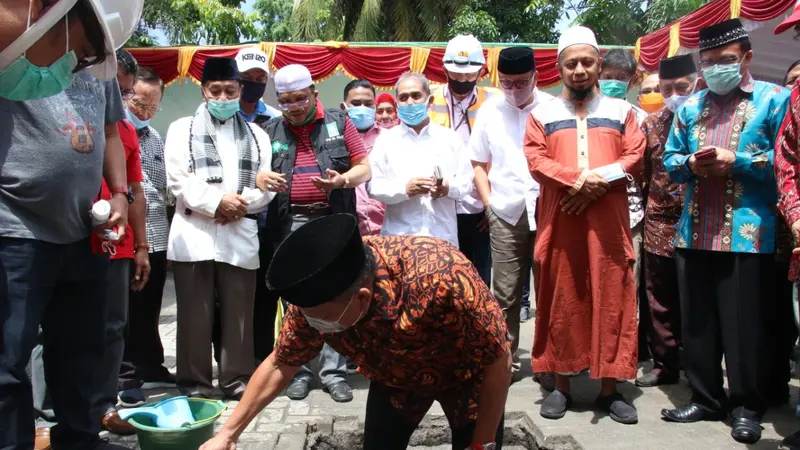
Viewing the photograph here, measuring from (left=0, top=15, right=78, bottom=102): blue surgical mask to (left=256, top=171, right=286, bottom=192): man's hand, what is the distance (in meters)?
1.93

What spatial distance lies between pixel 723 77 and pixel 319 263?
2692mm

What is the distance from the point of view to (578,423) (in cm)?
374

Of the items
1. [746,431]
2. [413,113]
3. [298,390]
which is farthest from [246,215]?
[746,431]

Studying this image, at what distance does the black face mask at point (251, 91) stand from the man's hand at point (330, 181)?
1448mm

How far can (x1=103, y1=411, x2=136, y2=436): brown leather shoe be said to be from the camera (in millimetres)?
3529

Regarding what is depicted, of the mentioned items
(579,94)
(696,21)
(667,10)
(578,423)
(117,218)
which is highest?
(667,10)

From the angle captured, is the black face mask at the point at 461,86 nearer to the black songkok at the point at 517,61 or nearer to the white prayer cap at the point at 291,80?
the black songkok at the point at 517,61

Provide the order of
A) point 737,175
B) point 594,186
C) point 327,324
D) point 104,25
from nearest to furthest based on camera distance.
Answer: point 104,25 → point 327,324 → point 737,175 → point 594,186

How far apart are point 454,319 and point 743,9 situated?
314 inches

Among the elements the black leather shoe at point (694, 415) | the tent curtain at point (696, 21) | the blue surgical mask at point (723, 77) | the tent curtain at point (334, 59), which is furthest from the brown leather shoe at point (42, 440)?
the tent curtain at point (334, 59)

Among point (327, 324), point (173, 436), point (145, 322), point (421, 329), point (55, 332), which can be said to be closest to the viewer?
point (327, 324)

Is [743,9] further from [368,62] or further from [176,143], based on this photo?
[176,143]

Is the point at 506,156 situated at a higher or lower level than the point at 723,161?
higher

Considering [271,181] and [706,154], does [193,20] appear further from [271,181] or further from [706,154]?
[706,154]
